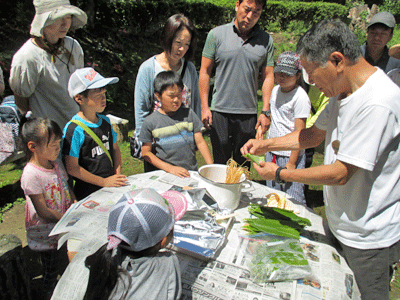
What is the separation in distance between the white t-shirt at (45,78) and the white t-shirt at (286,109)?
7.01 ft

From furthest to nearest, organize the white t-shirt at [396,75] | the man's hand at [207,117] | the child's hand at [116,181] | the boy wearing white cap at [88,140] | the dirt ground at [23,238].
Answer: the white t-shirt at [396,75] → the man's hand at [207,117] → the dirt ground at [23,238] → the boy wearing white cap at [88,140] → the child's hand at [116,181]

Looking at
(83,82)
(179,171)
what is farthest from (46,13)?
(179,171)

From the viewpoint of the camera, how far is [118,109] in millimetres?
7504

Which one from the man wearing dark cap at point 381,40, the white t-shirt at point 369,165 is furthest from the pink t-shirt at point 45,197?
the man wearing dark cap at point 381,40

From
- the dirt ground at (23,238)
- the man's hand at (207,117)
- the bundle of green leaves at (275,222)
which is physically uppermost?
the man's hand at (207,117)

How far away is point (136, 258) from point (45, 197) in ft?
4.28

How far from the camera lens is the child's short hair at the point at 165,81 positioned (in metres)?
2.65

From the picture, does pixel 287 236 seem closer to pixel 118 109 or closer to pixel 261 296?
pixel 261 296

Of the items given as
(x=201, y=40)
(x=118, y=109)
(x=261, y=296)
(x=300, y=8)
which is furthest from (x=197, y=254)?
(x=300, y=8)

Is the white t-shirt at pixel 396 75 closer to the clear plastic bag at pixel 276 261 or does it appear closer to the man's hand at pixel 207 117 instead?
the man's hand at pixel 207 117

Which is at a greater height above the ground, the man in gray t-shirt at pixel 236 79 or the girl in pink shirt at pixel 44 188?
the man in gray t-shirt at pixel 236 79

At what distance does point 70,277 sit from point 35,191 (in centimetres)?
103

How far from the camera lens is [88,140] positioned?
247cm

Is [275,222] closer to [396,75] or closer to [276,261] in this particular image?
[276,261]
